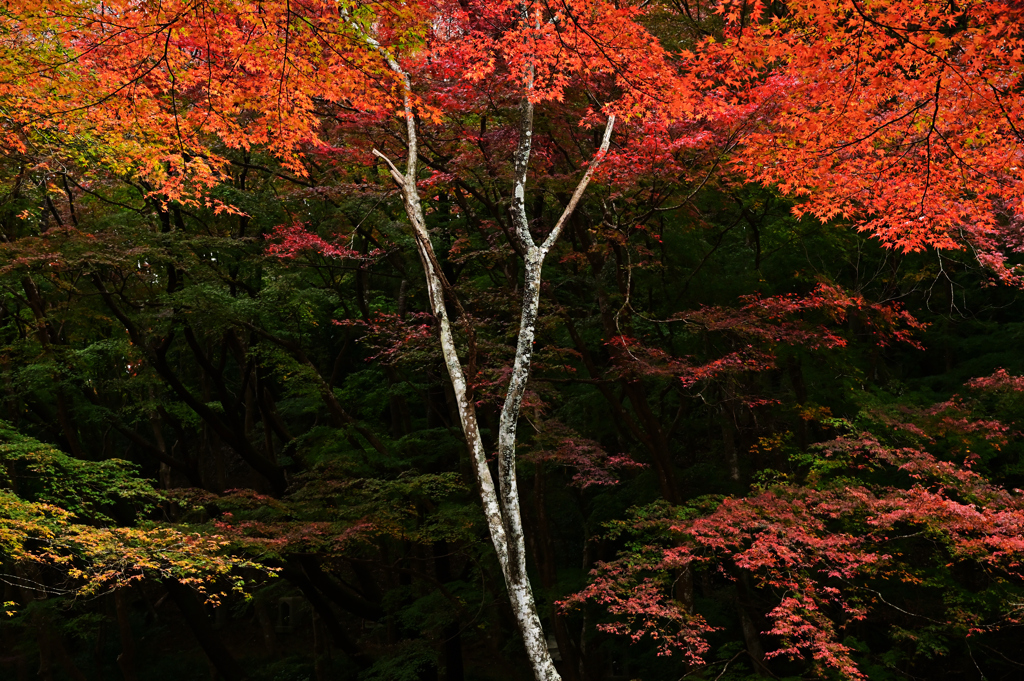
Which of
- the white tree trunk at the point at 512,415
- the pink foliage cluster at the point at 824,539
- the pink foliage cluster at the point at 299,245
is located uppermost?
the pink foliage cluster at the point at 299,245

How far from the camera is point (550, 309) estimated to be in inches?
350

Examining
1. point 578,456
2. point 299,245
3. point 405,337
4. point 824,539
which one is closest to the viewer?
point 824,539

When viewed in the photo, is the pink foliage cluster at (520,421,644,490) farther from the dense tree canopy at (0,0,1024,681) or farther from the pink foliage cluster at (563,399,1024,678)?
the pink foliage cluster at (563,399,1024,678)

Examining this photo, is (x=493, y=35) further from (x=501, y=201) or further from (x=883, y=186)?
(x=883, y=186)

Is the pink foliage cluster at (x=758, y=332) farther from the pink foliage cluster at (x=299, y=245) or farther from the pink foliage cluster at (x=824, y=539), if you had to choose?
the pink foliage cluster at (x=299, y=245)

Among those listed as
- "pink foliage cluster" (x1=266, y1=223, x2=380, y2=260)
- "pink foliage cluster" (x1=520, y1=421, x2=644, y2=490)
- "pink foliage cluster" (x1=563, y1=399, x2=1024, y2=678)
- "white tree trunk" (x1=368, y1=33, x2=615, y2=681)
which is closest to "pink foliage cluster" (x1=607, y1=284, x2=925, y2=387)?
"pink foliage cluster" (x1=520, y1=421, x2=644, y2=490)

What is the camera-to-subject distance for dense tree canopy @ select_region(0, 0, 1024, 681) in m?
5.49

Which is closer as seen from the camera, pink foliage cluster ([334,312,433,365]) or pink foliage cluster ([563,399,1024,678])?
pink foliage cluster ([563,399,1024,678])

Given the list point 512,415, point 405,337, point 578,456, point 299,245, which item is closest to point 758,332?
point 578,456

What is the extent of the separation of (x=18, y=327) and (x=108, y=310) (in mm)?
1991

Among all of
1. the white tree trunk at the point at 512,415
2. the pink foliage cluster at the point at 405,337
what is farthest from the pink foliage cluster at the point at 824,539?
the pink foliage cluster at the point at 405,337

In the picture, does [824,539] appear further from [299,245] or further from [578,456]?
[299,245]

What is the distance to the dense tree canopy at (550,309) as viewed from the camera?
18.0ft

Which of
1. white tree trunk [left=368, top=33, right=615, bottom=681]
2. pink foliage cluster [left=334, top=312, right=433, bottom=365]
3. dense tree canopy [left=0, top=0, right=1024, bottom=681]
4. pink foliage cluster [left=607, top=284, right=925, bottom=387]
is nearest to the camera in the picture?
dense tree canopy [left=0, top=0, right=1024, bottom=681]
